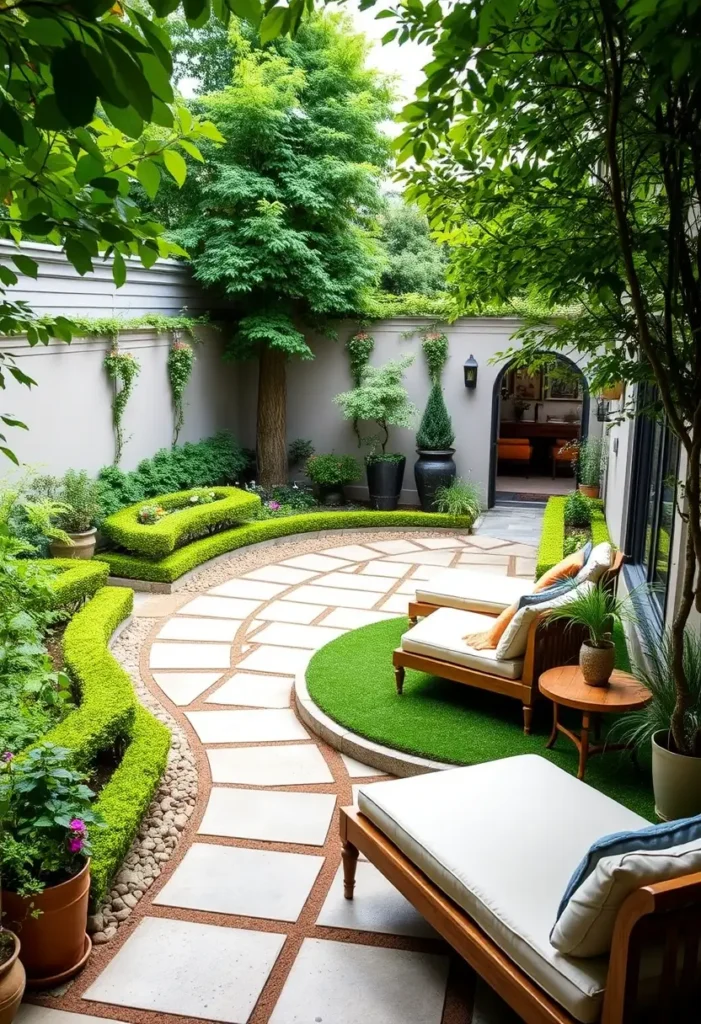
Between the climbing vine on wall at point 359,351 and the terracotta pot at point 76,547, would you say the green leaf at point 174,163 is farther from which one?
the climbing vine on wall at point 359,351

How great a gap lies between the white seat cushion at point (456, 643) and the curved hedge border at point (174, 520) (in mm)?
3628

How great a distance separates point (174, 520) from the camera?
9289 mm

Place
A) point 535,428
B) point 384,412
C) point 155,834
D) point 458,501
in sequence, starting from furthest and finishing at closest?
1. point 535,428
2. point 384,412
3. point 458,501
4. point 155,834

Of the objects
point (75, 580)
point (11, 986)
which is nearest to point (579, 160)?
point (11, 986)

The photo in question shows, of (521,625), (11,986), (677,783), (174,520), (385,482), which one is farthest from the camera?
(385,482)

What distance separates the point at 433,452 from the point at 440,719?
7.75 meters

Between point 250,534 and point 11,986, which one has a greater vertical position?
point 250,534

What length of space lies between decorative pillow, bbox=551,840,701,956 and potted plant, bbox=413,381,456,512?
402 inches

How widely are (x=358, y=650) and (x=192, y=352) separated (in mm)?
6600

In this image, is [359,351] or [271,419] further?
[359,351]

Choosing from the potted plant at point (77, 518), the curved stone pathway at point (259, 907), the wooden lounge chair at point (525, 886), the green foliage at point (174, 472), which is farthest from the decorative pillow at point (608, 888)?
the green foliage at point (174, 472)

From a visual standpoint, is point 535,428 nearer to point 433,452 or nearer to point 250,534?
point 433,452

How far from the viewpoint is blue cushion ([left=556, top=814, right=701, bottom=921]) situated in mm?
2441

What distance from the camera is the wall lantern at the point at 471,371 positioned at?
12859mm
